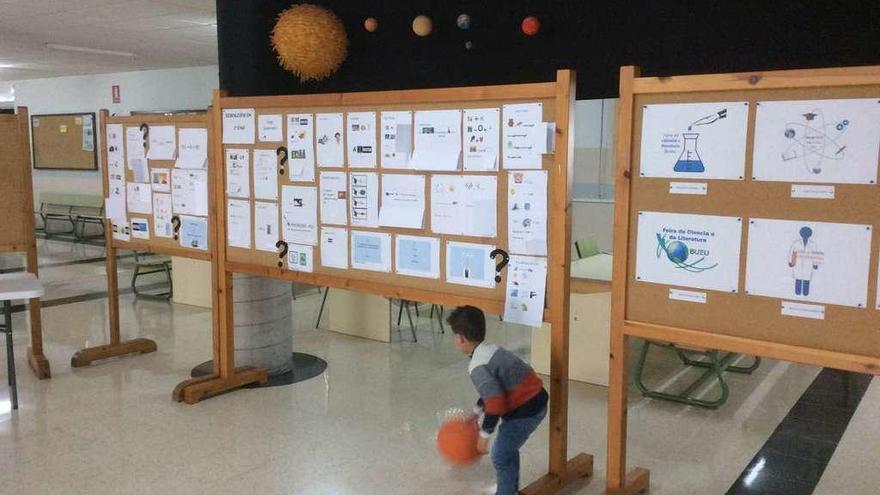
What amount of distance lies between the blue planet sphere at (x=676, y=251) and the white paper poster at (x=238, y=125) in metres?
2.29

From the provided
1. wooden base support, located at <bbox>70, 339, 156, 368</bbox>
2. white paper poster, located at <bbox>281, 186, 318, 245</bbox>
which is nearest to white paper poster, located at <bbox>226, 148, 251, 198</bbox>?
white paper poster, located at <bbox>281, 186, 318, 245</bbox>


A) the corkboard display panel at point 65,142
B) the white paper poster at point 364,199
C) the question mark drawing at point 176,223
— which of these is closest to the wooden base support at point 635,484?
the white paper poster at point 364,199

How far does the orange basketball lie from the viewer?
9.92 ft

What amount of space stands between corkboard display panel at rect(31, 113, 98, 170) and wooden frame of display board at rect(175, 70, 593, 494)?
909cm

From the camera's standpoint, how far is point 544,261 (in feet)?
9.39

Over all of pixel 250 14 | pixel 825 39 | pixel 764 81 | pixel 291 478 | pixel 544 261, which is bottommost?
pixel 291 478

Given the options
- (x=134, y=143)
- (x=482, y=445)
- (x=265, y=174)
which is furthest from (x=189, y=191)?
(x=482, y=445)

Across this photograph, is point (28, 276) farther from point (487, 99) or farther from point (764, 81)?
point (764, 81)

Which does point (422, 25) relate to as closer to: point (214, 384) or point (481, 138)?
point (481, 138)

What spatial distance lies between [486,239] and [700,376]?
2.23 metres

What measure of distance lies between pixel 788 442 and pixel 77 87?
477 inches

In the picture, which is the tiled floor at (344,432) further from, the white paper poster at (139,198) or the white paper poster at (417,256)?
the white paper poster at (139,198)

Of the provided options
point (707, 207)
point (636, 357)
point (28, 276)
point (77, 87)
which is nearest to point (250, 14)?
point (28, 276)

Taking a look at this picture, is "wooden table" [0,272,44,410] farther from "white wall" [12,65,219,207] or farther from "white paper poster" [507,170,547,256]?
"white wall" [12,65,219,207]
